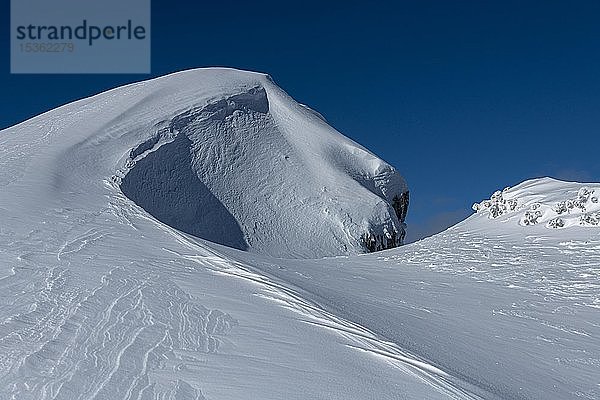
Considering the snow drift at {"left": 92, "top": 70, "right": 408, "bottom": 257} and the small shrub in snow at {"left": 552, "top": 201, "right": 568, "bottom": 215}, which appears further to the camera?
the snow drift at {"left": 92, "top": 70, "right": 408, "bottom": 257}

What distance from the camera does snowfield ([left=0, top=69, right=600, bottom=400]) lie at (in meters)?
3.92

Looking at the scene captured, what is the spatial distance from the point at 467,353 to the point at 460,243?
249 inches

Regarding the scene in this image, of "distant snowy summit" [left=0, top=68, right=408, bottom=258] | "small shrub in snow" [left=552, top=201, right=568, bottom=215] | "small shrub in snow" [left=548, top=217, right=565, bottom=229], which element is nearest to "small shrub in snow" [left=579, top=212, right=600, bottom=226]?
"small shrub in snow" [left=548, top=217, right=565, bottom=229]

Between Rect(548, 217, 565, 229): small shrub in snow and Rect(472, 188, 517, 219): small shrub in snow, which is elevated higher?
Rect(472, 188, 517, 219): small shrub in snow

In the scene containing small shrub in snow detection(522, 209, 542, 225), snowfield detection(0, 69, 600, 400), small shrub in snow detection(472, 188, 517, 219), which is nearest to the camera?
snowfield detection(0, 69, 600, 400)

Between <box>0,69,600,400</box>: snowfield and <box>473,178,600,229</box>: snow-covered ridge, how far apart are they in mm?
40

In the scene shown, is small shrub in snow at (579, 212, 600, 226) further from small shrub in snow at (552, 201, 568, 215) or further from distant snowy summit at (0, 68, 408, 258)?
distant snowy summit at (0, 68, 408, 258)

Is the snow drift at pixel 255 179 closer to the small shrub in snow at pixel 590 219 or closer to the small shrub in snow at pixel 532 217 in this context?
the small shrub in snow at pixel 532 217

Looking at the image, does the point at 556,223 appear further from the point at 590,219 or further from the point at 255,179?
the point at 255,179

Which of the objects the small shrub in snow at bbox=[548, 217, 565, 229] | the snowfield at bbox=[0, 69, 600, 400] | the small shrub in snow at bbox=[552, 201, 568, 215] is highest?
the small shrub in snow at bbox=[552, 201, 568, 215]

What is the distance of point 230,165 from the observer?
1858 cm

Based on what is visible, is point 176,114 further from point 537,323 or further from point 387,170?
point 537,323

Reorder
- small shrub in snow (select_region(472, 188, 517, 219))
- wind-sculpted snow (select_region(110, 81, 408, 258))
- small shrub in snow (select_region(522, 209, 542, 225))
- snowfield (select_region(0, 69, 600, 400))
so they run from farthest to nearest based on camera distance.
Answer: wind-sculpted snow (select_region(110, 81, 408, 258)) → small shrub in snow (select_region(472, 188, 517, 219)) → small shrub in snow (select_region(522, 209, 542, 225)) → snowfield (select_region(0, 69, 600, 400))

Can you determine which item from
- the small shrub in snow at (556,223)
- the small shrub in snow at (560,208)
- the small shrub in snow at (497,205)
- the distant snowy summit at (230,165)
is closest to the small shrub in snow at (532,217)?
the small shrub in snow at (560,208)
